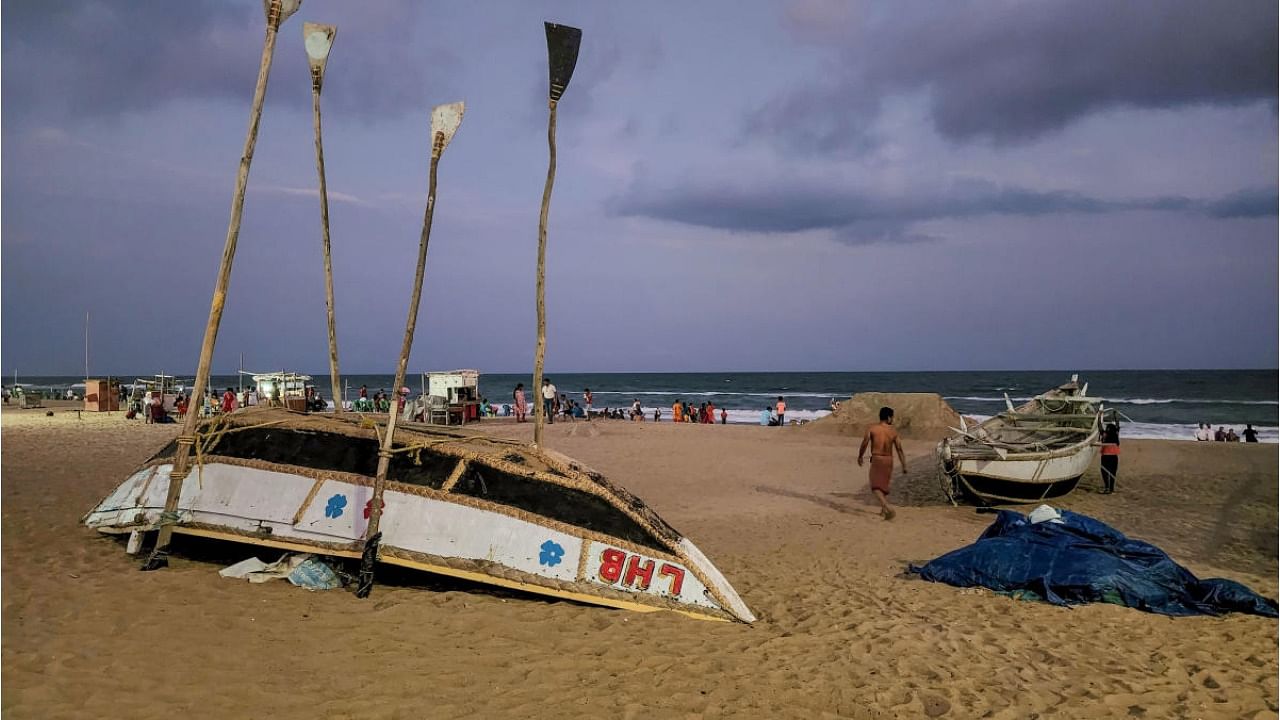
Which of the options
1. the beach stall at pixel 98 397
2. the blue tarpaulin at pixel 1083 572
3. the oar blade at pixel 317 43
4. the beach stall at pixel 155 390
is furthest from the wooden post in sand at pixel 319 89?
the beach stall at pixel 98 397

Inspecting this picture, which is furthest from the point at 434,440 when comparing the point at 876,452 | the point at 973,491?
the point at 973,491

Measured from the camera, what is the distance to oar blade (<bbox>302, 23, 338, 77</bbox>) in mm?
8594

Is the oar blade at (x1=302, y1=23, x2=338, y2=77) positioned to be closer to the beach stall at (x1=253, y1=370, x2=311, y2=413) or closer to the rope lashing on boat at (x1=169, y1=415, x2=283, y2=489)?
the rope lashing on boat at (x1=169, y1=415, x2=283, y2=489)

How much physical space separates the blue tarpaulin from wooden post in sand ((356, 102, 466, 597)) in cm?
535

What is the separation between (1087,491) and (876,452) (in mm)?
5590

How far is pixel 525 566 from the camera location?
6.25m

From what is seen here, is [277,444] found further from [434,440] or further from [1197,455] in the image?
[1197,455]

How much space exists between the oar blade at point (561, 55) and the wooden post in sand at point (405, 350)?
0.99m

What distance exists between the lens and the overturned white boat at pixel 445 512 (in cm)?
623

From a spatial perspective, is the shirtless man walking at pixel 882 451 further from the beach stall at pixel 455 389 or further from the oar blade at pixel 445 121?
the beach stall at pixel 455 389

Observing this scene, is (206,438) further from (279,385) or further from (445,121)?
(279,385)

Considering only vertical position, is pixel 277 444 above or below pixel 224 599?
above

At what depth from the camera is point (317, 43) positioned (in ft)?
28.3

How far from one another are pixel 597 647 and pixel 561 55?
5492 mm
